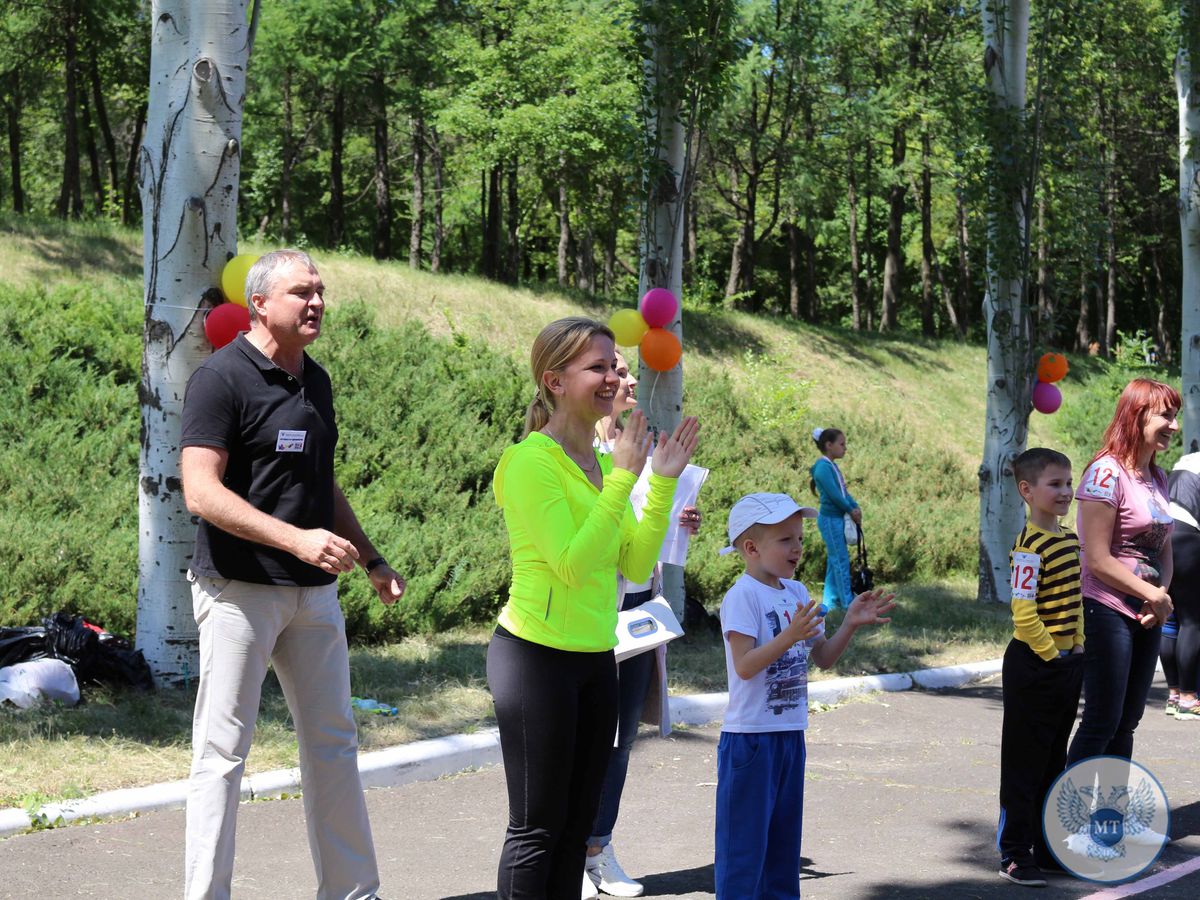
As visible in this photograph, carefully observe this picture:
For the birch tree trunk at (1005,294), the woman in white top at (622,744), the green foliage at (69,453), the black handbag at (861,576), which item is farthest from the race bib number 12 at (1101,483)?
the birch tree trunk at (1005,294)

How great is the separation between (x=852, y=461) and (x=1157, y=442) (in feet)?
43.3

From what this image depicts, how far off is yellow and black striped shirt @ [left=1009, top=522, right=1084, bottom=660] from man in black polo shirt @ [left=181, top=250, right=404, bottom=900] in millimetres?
2264

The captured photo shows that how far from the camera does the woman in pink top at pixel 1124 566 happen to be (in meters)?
4.96

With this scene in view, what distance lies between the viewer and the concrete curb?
5.14 m

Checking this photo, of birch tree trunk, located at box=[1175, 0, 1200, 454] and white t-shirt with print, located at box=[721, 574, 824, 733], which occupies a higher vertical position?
birch tree trunk, located at box=[1175, 0, 1200, 454]

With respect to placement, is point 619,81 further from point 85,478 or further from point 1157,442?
point 1157,442

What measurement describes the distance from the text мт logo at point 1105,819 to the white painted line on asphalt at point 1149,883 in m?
0.06

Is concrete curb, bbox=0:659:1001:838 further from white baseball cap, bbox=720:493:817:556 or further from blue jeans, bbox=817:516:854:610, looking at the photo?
blue jeans, bbox=817:516:854:610

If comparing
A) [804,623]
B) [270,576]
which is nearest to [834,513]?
[804,623]

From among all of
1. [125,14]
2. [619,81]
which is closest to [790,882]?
[619,81]

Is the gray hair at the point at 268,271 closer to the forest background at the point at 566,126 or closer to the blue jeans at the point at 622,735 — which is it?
the blue jeans at the point at 622,735

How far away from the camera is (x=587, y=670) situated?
10.9ft

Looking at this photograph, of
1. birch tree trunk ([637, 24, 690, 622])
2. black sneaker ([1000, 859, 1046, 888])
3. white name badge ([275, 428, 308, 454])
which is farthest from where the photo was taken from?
birch tree trunk ([637, 24, 690, 622])

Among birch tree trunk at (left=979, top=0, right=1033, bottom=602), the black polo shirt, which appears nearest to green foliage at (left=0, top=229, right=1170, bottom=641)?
birch tree trunk at (left=979, top=0, right=1033, bottom=602)
